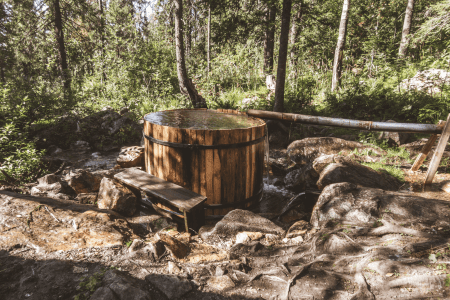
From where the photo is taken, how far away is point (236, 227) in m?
3.40

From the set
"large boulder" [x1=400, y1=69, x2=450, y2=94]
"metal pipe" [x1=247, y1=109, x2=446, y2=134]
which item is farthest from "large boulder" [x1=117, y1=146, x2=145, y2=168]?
"large boulder" [x1=400, y1=69, x2=450, y2=94]

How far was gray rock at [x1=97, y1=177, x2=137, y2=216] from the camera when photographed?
391 cm

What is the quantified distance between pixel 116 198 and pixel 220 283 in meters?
2.34

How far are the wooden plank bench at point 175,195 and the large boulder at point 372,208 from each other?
5.36ft

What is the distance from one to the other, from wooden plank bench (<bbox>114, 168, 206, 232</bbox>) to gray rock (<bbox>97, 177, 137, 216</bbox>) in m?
0.17

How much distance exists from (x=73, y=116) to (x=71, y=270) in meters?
7.91

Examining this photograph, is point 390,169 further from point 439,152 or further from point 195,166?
point 195,166

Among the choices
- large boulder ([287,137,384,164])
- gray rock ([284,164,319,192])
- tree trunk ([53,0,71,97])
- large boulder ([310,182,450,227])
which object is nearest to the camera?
large boulder ([310,182,450,227])

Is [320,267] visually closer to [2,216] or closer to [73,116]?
[2,216]

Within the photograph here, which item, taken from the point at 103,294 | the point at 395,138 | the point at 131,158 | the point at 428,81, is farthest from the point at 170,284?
the point at 428,81

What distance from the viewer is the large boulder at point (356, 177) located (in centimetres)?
432

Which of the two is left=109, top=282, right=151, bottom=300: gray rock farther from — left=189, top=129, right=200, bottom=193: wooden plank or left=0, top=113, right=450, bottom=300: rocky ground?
left=189, top=129, right=200, bottom=193: wooden plank

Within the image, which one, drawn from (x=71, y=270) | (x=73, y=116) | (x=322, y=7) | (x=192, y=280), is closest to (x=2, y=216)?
(x=71, y=270)

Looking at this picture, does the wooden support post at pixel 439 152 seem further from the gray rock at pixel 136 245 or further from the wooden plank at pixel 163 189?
the gray rock at pixel 136 245
